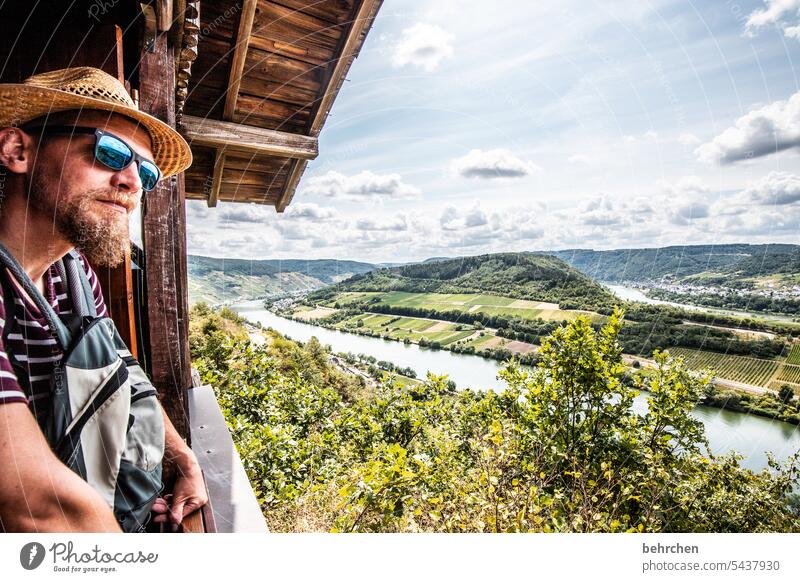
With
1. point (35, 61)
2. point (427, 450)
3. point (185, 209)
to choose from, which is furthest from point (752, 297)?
point (427, 450)

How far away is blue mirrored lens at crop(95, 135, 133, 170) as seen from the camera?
0.80m

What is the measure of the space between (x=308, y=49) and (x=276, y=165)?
102 cm

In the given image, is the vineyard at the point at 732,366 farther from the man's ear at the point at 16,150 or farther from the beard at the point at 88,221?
the man's ear at the point at 16,150

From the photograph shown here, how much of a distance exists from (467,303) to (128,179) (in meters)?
13.9

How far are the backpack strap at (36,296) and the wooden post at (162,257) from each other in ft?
2.22

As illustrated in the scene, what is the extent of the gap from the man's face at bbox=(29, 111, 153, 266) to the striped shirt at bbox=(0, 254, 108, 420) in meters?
0.16

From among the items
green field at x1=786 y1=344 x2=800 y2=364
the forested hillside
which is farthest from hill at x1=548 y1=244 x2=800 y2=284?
the forested hillside

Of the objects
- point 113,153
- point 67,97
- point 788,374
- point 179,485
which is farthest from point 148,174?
point 788,374

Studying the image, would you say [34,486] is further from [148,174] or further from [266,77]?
[266,77]

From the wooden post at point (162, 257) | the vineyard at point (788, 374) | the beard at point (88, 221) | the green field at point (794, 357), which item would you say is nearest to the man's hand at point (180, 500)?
the wooden post at point (162, 257)

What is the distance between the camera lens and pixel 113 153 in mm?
826

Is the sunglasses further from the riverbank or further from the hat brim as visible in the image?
the riverbank

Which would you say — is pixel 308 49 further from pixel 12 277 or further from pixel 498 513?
pixel 498 513
